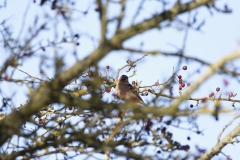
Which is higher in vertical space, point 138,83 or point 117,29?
point 138,83

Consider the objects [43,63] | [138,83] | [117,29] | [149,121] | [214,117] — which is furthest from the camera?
[138,83]

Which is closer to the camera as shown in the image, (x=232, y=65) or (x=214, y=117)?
(x=214, y=117)

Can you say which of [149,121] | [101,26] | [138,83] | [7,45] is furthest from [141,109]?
[138,83]

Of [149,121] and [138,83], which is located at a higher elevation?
[138,83]

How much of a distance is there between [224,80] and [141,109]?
79 centimetres

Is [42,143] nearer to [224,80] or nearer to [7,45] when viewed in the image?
[7,45]

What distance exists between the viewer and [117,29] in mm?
3891

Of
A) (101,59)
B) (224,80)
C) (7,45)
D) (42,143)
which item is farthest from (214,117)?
(7,45)

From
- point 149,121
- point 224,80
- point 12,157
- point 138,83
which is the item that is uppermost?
point 138,83

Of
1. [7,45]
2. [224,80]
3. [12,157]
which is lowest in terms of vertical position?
[12,157]

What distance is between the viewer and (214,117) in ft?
12.0

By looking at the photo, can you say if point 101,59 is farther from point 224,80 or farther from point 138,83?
point 138,83

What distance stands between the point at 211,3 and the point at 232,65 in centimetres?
67

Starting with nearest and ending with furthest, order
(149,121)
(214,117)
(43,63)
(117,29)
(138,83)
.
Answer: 1. (214,117)
2. (117,29)
3. (149,121)
4. (43,63)
5. (138,83)
